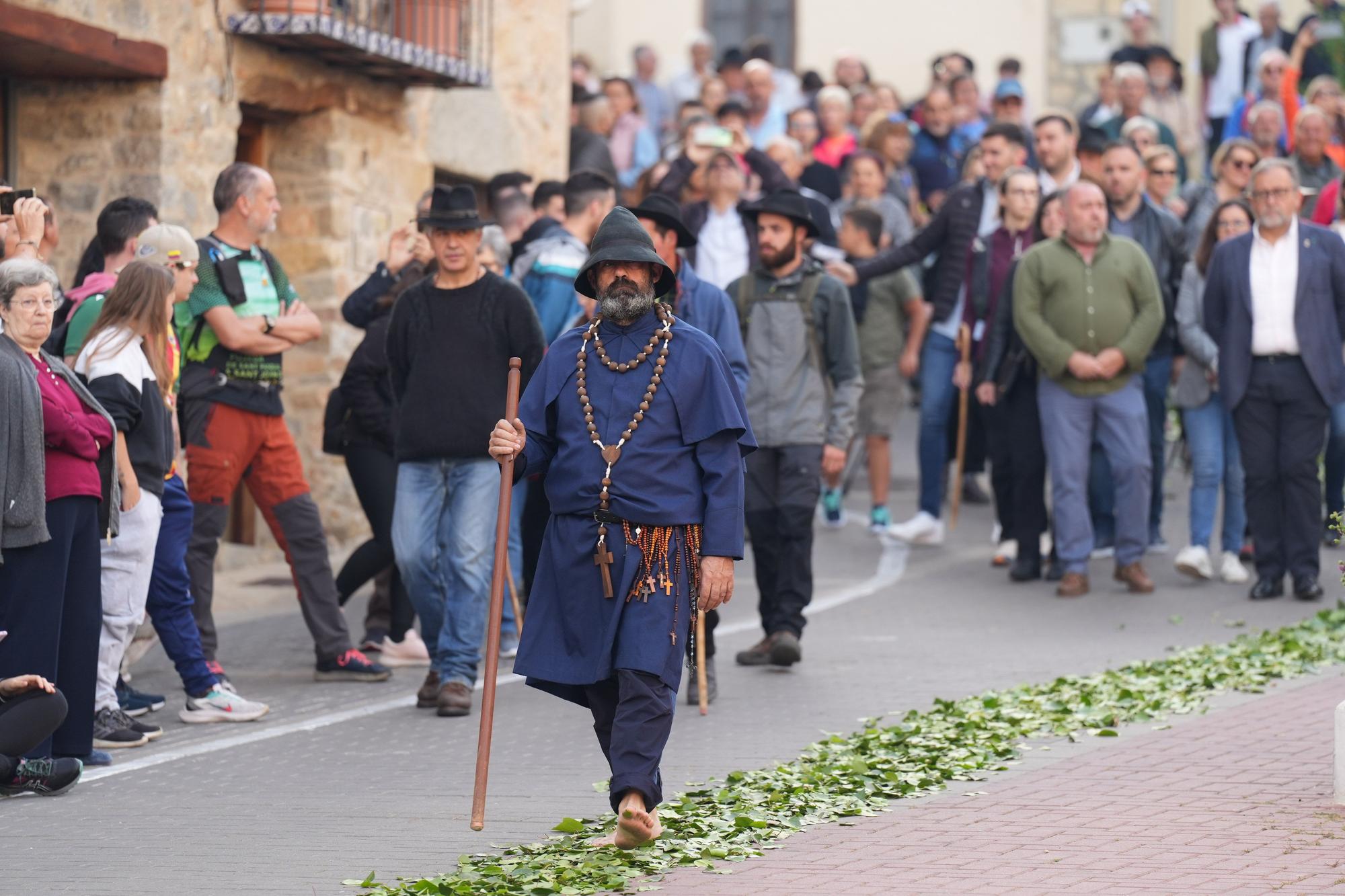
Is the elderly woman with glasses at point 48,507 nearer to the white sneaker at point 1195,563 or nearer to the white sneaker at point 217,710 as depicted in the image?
the white sneaker at point 217,710

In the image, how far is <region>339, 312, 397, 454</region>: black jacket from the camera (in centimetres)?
1058

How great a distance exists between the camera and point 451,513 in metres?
9.54

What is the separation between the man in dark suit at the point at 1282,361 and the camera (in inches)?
483

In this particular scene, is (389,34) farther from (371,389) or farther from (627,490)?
(627,490)

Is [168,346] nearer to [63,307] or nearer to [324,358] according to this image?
[63,307]

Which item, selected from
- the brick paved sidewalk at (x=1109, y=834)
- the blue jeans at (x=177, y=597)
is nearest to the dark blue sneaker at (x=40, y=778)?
the blue jeans at (x=177, y=597)

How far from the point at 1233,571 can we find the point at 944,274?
9.79ft

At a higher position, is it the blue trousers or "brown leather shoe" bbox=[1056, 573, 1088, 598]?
the blue trousers

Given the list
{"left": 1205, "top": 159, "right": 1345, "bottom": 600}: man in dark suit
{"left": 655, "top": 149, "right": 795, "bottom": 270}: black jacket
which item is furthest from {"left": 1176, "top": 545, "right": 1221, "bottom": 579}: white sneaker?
{"left": 655, "top": 149, "right": 795, "bottom": 270}: black jacket

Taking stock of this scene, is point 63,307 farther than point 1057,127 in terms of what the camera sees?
No

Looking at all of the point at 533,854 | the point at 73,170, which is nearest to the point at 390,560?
the point at 73,170

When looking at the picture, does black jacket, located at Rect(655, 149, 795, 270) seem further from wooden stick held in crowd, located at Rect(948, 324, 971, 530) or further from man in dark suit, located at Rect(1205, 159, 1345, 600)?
man in dark suit, located at Rect(1205, 159, 1345, 600)

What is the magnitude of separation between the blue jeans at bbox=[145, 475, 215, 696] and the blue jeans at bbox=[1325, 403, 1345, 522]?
282 inches

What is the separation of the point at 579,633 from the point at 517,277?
513 centimetres
